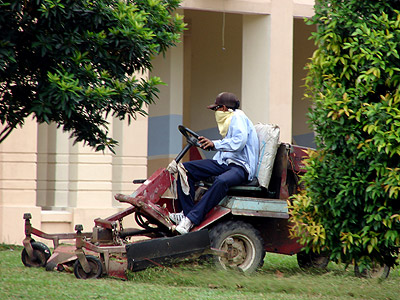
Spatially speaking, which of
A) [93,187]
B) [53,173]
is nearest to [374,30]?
[93,187]

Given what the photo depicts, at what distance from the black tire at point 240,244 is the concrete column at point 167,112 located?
7.13m

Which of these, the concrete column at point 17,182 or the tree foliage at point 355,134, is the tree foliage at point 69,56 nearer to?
the tree foliage at point 355,134

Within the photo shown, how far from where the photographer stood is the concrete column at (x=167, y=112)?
1630 cm

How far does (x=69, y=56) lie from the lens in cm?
674

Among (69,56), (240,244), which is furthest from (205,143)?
(69,56)

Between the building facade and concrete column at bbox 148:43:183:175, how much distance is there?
0.07 feet

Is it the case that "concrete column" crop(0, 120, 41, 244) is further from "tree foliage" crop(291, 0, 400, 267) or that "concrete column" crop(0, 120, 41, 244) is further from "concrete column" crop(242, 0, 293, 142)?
"tree foliage" crop(291, 0, 400, 267)

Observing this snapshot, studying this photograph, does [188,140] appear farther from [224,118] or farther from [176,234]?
[176,234]

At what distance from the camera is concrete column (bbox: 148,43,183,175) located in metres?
16.3

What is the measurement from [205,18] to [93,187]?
642 centimetres

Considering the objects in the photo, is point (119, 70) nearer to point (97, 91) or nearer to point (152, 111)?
point (97, 91)

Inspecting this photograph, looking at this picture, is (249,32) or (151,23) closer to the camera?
(151,23)

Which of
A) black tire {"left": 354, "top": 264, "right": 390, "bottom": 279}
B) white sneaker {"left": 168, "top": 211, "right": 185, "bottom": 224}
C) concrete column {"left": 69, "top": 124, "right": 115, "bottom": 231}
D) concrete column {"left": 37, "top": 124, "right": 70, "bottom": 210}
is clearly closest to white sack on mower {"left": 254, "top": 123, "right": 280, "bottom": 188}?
white sneaker {"left": 168, "top": 211, "right": 185, "bottom": 224}

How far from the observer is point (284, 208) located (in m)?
9.71
